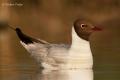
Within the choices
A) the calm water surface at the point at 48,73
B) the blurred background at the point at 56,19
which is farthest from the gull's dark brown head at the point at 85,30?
the blurred background at the point at 56,19

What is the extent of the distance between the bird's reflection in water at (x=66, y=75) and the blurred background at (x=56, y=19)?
23.2 inches

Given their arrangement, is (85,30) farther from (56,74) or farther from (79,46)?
(56,74)

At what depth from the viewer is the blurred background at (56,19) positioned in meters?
4.00

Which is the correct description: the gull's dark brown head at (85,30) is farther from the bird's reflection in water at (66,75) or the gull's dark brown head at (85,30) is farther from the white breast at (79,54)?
the bird's reflection in water at (66,75)

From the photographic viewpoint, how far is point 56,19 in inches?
172

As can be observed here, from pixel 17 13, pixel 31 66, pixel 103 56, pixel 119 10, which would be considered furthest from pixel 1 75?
pixel 119 10

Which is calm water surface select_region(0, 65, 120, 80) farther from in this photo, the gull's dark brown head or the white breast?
the gull's dark brown head

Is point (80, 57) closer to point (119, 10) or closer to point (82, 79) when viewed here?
point (82, 79)

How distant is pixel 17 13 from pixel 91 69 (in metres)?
1.26

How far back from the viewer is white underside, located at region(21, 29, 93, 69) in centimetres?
327

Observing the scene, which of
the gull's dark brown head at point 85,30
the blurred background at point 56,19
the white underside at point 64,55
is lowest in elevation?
the blurred background at point 56,19

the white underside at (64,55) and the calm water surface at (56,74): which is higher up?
the white underside at (64,55)

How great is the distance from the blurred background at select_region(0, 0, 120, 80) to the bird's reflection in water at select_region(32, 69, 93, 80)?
588 mm

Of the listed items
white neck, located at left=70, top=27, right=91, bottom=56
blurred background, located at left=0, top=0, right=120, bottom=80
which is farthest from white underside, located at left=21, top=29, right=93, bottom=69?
blurred background, located at left=0, top=0, right=120, bottom=80
